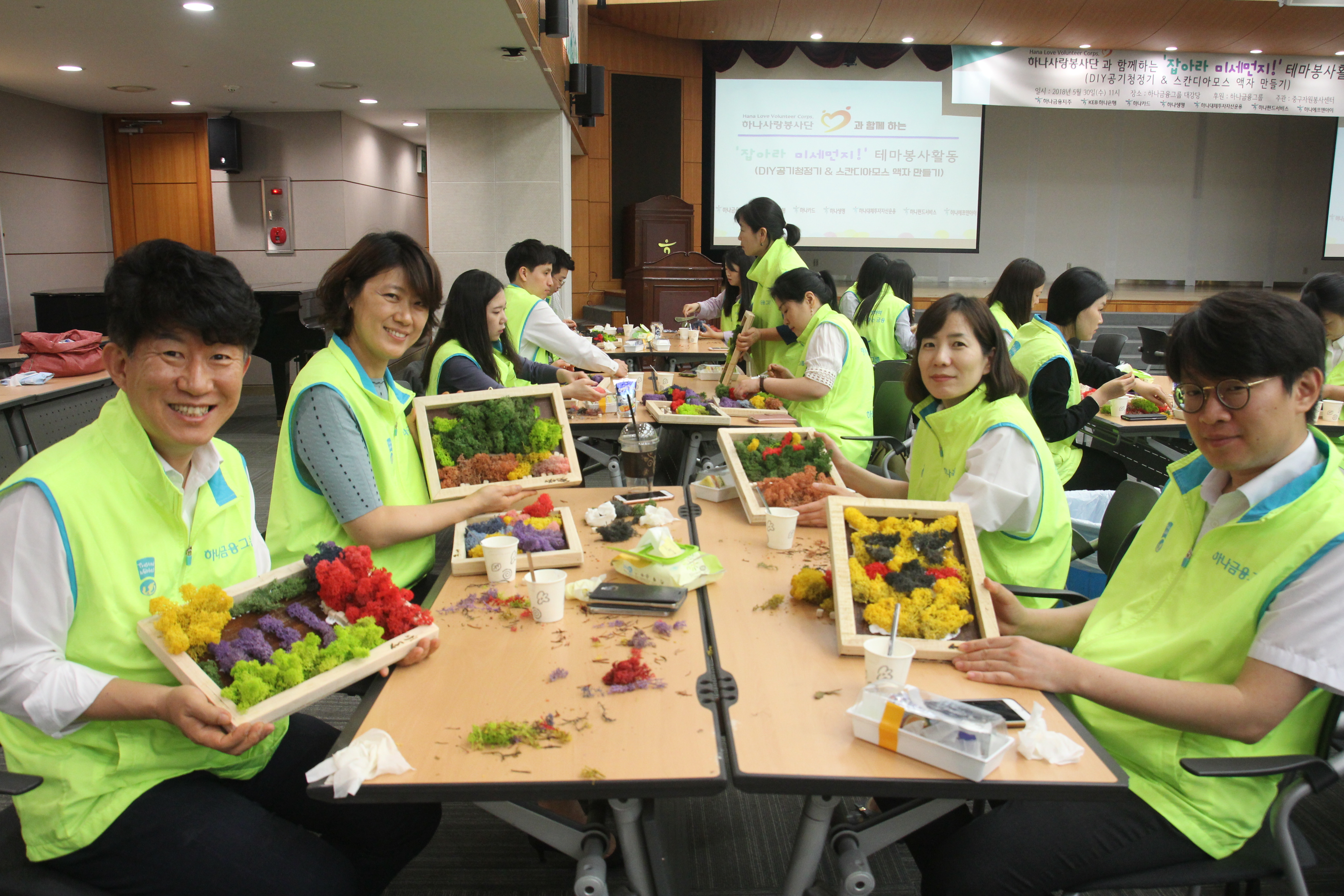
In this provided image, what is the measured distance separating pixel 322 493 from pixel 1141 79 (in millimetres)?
12046

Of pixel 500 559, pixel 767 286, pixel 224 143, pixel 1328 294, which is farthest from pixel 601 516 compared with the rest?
pixel 224 143

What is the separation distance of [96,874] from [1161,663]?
1912 mm

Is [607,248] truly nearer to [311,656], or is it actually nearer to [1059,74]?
[1059,74]

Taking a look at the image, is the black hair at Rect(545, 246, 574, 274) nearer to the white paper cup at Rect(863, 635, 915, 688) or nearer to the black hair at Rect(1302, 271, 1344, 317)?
the black hair at Rect(1302, 271, 1344, 317)

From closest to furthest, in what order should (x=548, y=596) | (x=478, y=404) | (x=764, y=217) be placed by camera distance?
(x=548, y=596) → (x=478, y=404) → (x=764, y=217)

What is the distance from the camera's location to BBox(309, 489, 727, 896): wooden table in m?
1.35

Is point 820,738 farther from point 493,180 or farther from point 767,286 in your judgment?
point 493,180

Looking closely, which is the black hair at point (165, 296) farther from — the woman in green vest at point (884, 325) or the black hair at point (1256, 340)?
the woman in green vest at point (884, 325)

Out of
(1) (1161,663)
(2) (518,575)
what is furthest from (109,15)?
(1) (1161,663)

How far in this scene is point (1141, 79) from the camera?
1088 cm

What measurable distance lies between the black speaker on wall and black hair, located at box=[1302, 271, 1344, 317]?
362 inches

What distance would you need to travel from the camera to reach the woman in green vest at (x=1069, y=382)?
11.8 ft

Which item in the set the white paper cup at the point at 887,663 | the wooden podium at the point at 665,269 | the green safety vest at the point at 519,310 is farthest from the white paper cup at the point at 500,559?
the wooden podium at the point at 665,269

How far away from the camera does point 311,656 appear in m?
1.58
